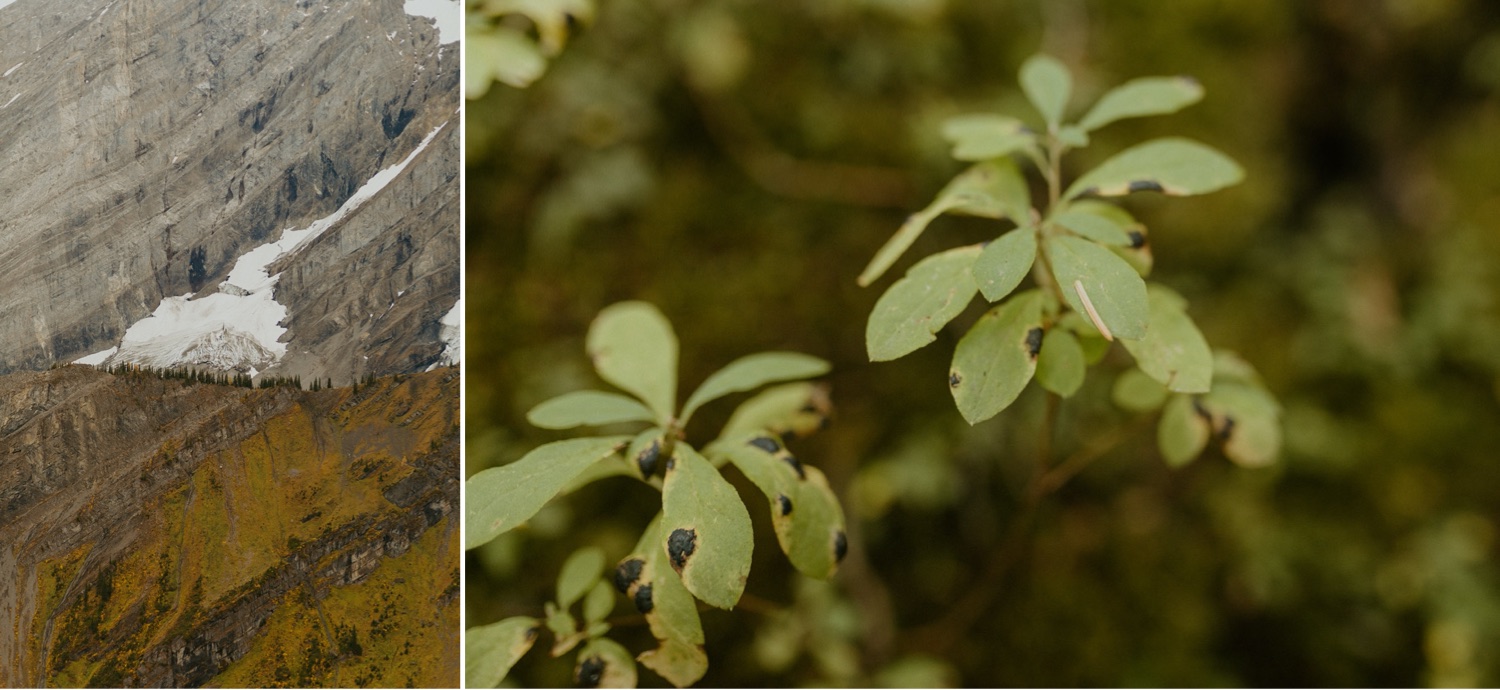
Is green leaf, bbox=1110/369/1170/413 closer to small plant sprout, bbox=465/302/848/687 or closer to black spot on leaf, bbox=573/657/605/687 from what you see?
small plant sprout, bbox=465/302/848/687

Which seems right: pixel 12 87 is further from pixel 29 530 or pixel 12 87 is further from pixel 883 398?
pixel 883 398

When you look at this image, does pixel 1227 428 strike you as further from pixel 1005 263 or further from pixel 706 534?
pixel 706 534

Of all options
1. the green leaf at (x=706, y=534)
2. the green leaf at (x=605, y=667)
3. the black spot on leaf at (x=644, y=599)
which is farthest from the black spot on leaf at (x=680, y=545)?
the green leaf at (x=605, y=667)

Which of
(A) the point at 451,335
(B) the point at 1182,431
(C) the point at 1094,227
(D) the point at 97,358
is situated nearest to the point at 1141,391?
(B) the point at 1182,431

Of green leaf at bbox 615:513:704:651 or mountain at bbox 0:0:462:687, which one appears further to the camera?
mountain at bbox 0:0:462:687

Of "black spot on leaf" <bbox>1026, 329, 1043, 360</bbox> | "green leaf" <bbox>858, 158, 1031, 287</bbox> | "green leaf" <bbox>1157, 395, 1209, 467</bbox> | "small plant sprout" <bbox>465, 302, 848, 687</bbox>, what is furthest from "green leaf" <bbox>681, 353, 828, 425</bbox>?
"green leaf" <bbox>1157, 395, 1209, 467</bbox>
